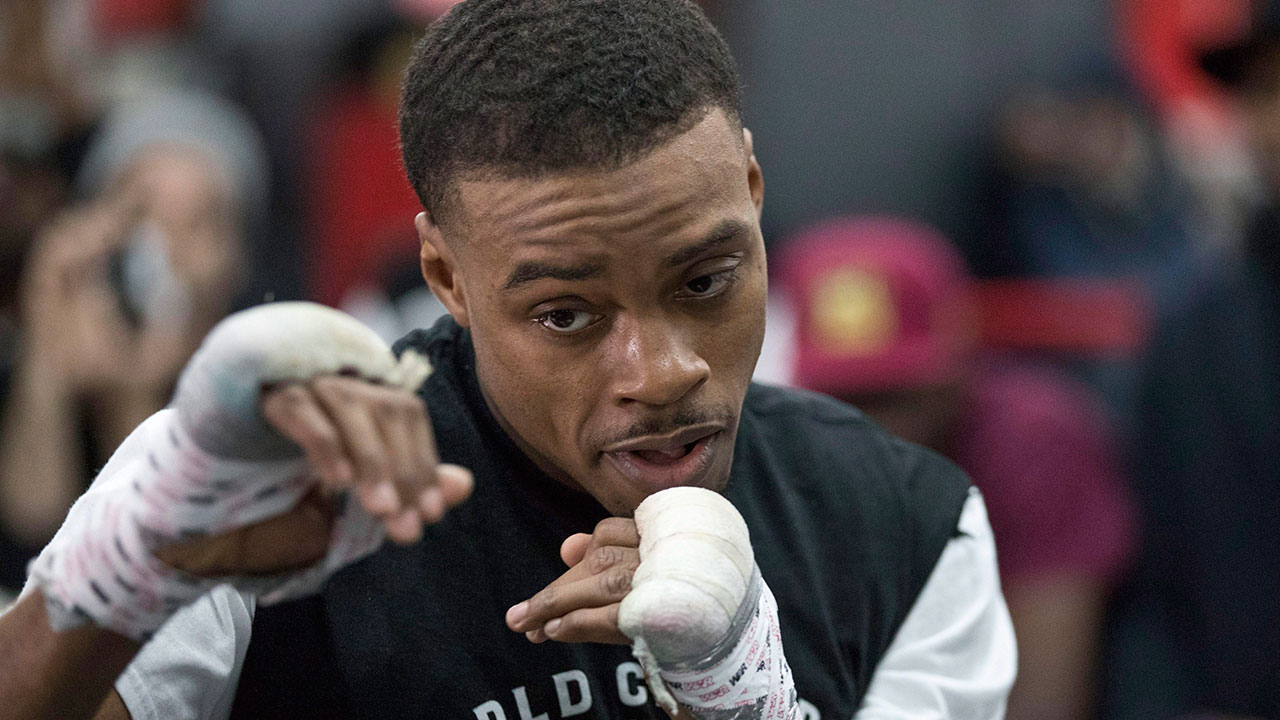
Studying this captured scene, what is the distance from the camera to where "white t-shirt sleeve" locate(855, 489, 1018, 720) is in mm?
1866

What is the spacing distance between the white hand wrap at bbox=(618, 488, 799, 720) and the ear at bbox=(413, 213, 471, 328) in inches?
14.3

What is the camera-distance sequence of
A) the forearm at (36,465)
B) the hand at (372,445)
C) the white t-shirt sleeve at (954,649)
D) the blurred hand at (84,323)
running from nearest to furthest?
the hand at (372,445)
the white t-shirt sleeve at (954,649)
the forearm at (36,465)
the blurred hand at (84,323)

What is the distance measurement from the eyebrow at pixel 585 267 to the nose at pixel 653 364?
68 mm

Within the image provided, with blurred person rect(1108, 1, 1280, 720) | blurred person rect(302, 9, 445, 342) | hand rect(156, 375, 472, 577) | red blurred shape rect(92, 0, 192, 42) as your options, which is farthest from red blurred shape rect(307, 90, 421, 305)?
hand rect(156, 375, 472, 577)

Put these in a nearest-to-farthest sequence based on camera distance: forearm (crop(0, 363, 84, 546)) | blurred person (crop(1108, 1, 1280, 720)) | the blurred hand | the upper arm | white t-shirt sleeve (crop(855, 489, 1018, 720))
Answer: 1. the upper arm
2. white t-shirt sleeve (crop(855, 489, 1018, 720))
3. blurred person (crop(1108, 1, 1280, 720))
4. forearm (crop(0, 363, 84, 546))
5. the blurred hand

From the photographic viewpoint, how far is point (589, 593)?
144 cm

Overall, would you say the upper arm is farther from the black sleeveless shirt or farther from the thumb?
the thumb

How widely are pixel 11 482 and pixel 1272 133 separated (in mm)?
2947

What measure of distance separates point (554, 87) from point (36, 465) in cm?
229

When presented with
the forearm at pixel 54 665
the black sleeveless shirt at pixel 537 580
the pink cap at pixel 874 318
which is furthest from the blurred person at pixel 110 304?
the forearm at pixel 54 665

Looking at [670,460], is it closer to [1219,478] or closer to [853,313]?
[853,313]

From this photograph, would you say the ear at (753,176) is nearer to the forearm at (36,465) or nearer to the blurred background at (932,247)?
the blurred background at (932,247)

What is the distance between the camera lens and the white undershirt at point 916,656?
5.17 feet

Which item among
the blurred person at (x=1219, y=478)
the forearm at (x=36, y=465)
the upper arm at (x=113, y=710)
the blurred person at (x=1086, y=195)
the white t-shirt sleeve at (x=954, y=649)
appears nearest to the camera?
the upper arm at (x=113, y=710)
